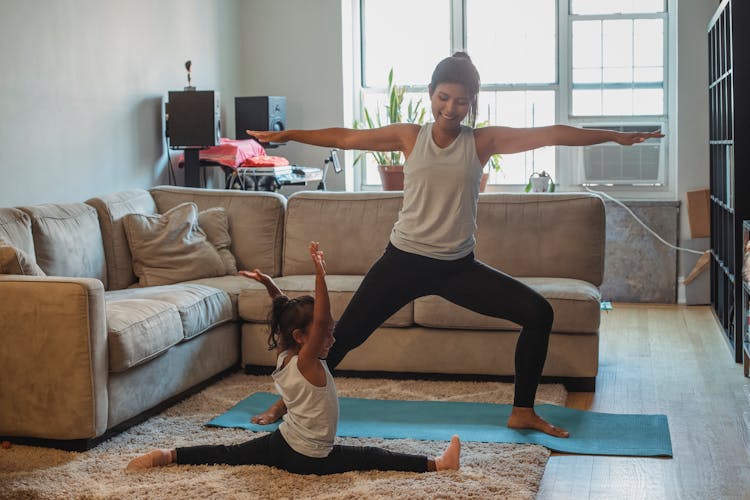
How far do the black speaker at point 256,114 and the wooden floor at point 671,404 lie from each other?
8.60 ft

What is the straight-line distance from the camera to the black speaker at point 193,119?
5797 mm

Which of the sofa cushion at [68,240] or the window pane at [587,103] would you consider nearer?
the sofa cushion at [68,240]

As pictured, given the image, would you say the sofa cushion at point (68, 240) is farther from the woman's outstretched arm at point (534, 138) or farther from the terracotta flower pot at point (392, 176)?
the terracotta flower pot at point (392, 176)

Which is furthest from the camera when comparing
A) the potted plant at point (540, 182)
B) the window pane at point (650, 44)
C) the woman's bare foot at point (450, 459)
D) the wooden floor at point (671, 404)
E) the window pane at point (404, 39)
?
the window pane at point (404, 39)

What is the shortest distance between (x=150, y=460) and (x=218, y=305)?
123cm

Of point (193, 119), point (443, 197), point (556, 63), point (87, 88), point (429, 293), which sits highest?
point (556, 63)

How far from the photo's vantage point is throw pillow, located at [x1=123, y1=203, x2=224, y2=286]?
455 centimetres

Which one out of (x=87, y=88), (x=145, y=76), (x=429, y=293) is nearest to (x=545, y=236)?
(x=429, y=293)

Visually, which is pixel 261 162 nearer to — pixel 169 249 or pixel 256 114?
pixel 256 114

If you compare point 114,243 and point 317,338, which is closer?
point 317,338

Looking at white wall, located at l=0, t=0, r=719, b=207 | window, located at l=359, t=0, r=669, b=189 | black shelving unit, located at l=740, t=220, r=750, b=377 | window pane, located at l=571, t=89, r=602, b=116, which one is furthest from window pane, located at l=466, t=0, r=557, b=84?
black shelving unit, located at l=740, t=220, r=750, b=377

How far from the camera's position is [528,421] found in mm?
3473

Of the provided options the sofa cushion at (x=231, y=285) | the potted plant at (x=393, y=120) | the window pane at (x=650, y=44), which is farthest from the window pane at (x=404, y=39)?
Result: the sofa cushion at (x=231, y=285)

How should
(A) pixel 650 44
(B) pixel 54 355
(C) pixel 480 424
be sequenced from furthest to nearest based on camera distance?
1. (A) pixel 650 44
2. (C) pixel 480 424
3. (B) pixel 54 355
